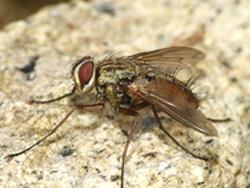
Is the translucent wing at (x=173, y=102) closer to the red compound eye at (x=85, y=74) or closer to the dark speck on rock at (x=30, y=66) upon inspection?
the red compound eye at (x=85, y=74)

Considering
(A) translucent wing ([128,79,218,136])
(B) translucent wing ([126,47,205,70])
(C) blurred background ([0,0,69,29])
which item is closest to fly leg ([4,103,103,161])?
(A) translucent wing ([128,79,218,136])

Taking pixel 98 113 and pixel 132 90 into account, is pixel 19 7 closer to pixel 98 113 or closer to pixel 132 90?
pixel 98 113

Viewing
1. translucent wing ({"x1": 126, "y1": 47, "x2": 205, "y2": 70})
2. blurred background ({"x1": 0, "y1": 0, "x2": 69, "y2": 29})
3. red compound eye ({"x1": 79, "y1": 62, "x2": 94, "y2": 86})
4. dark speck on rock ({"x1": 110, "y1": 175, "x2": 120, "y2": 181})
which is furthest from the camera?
blurred background ({"x1": 0, "y1": 0, "x2": 69, "y2": 29})

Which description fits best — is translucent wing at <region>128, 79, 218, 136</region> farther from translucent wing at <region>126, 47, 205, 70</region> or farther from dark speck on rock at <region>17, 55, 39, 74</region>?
dark speck on rock at <region>17, 55, 39, 74</region>

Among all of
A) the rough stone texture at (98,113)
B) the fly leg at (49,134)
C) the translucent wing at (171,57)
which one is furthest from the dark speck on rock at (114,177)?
the translucent wing at (171,57)

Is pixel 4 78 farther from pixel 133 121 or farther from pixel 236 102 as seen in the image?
pixel 236 102

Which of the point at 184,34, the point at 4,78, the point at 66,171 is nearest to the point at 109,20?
the point at 184,34

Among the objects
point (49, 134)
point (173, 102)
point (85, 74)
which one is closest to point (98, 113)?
point (85, 74)
